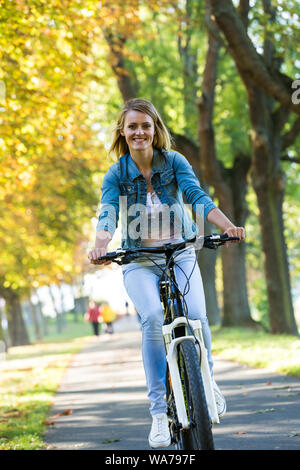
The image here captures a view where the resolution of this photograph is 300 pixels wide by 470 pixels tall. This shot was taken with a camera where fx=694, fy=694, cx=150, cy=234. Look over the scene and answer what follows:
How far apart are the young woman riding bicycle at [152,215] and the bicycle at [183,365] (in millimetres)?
108

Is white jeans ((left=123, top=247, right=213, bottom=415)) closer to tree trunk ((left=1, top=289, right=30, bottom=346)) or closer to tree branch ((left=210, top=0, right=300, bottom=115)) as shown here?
tree branch ((left=210, top=0, right=300, bottom=115))

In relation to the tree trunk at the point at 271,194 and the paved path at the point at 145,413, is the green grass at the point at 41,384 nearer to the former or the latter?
the paved path at the point at 145,413

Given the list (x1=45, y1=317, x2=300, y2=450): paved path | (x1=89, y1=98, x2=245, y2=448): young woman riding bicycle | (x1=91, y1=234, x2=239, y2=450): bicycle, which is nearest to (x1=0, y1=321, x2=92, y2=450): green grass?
(x1=45, y1=317, x2=300, y2=450): paved path

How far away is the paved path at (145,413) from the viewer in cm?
543

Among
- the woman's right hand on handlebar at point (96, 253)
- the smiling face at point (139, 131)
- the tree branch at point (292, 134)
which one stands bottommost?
the woman's right hand on handlebar at point (96, 253)

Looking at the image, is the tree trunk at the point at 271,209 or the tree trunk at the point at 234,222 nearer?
the tree trunk at the point at 271,209

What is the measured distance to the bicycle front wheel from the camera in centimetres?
372

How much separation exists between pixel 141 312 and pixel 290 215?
99.2ft

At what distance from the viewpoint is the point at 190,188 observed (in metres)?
4.55

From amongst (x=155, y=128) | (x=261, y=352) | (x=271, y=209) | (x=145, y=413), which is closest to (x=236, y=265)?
(x=271, y=209)

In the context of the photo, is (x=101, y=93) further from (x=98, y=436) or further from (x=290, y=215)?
(x=98, y=436)

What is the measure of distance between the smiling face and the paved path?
226cm

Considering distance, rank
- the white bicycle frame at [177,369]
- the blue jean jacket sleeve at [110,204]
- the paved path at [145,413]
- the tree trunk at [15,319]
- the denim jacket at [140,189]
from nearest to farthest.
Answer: the white bicycle frame at [177,369], the blue jean jacket sleeve at [110,204], the denim jacket at [140,189], the paved path at [145,413], the tree trunk at [15,319]

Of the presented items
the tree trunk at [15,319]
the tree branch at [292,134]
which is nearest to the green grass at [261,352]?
the tree branch at [292,134]
